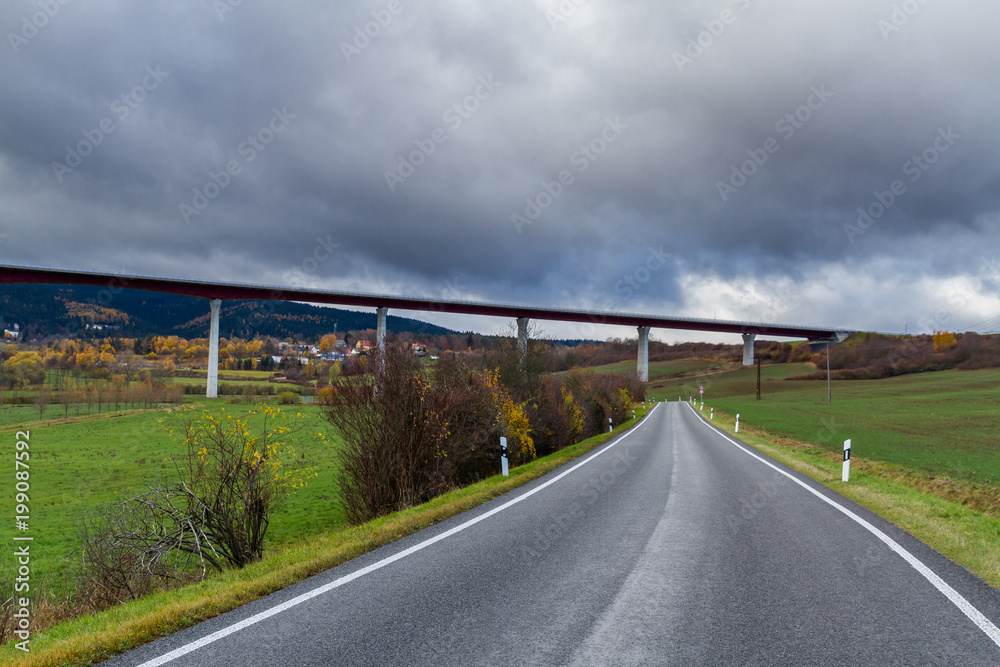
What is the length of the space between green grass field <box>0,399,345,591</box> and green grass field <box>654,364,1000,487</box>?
2012 centimetres

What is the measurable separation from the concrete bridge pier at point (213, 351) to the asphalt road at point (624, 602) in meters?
62.4

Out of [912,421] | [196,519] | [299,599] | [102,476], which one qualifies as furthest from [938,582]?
[912,421]

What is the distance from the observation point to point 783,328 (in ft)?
356

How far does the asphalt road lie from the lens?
3.87 meters

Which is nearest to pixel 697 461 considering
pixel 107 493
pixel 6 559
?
pixel 6 559

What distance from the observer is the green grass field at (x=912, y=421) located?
2118 cm

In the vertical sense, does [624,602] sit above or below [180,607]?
above

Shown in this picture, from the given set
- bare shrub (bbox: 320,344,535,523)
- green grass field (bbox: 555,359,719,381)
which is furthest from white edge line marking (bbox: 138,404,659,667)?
green grass field (bbox: 555,359,719,381)

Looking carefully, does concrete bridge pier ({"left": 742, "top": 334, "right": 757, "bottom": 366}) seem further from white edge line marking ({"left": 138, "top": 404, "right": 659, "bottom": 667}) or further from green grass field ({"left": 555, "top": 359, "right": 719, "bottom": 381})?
white edge line marking ({"left": 138, "top": 404, "right": 659, "bottom": 667})

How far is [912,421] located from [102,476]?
5177 centimetres

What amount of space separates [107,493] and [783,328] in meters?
112

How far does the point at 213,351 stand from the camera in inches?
2463

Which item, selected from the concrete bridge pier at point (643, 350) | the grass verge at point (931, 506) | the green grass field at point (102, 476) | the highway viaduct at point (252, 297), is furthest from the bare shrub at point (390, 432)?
the concrete bridge pier at point (643, 350)

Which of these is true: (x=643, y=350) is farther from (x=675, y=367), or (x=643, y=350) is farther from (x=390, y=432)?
(x=390, y=432)
